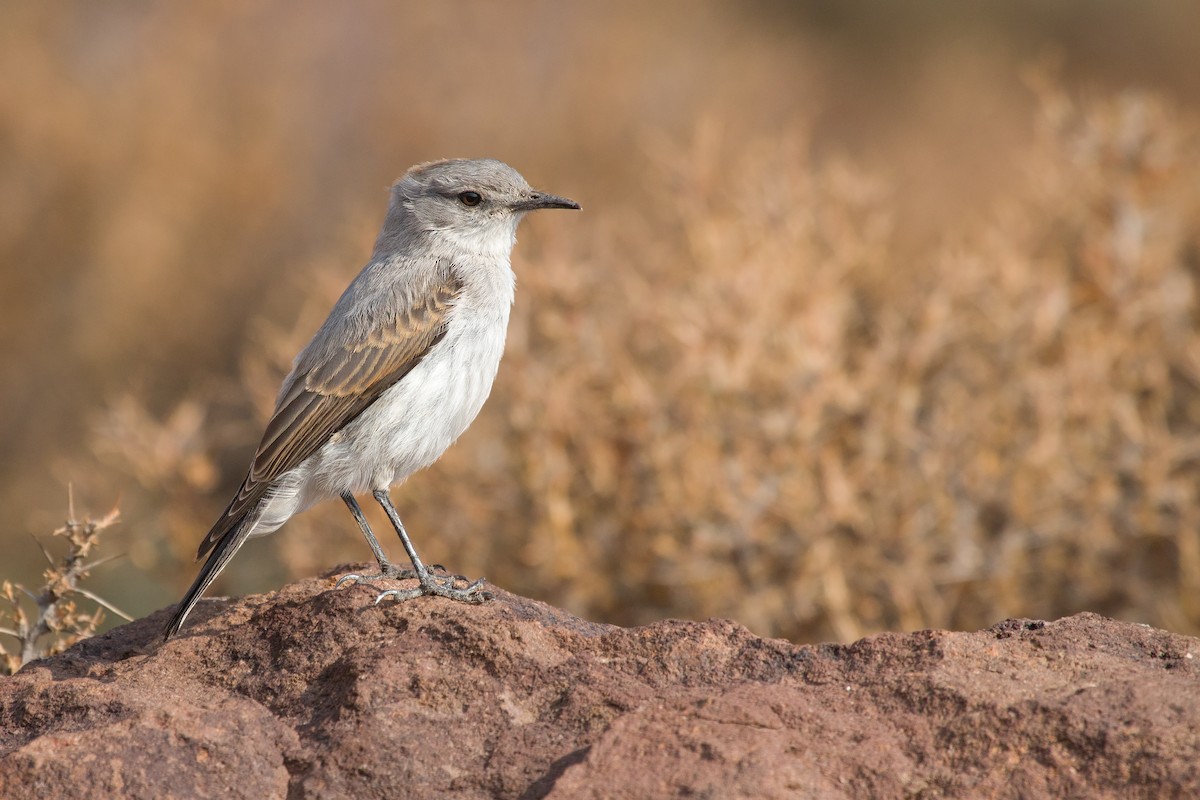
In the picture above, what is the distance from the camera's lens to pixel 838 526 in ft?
23.3

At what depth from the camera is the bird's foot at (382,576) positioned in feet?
15.2

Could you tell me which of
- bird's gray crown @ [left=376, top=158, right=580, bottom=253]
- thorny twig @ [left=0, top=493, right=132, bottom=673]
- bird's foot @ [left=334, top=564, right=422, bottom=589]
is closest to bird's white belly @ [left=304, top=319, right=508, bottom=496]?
bird's foot @ [left=334, top=564, right=422, bottom=589]

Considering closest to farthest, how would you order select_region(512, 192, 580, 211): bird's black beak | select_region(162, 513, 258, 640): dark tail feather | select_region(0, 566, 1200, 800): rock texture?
select_region(0, 566, 1200, 800): rock texture
select_region(162, 513, 258, 640): dark tail feather
select_region(512, 192, 580, 211): bird's black beak

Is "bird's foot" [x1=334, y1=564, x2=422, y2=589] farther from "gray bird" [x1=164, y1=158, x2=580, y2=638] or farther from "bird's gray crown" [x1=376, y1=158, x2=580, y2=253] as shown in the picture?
"bird's gray crown" [x1=376, y1=158, x2=580, y2=253]

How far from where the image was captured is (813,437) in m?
7.11

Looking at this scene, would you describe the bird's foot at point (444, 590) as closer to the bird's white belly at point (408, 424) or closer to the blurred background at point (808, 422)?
the bird's white belly at point (408, 424)

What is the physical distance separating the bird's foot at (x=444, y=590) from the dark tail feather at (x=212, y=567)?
0.61 metres

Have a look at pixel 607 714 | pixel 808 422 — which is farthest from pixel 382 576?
pixel 808 422

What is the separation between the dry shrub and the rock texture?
3.13 m

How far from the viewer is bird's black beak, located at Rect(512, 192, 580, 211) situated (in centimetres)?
570

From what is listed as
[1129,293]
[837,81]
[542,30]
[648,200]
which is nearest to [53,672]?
[1129,293]

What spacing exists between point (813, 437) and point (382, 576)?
3094mm

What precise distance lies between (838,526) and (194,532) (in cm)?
377

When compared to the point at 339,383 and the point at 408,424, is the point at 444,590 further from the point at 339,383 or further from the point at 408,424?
the point at 339,383
